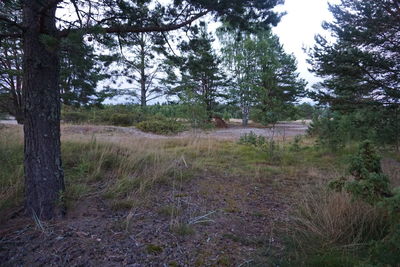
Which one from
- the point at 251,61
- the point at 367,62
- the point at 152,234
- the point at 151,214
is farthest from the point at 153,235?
the point at 251,61

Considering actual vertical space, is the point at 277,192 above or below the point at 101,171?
below

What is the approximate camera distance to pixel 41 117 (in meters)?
2.25

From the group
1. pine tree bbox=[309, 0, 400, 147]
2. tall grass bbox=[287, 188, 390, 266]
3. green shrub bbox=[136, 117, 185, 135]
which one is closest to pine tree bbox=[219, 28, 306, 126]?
green shrub bbox=[136, 117, 185, 135]

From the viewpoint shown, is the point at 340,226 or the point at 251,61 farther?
the point at 251,61

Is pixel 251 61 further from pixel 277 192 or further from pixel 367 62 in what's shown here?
pixel 277 192

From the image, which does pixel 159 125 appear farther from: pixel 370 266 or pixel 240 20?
pixel 370 266

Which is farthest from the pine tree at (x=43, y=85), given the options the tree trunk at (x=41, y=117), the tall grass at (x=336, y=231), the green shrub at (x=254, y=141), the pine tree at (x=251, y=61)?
the pine tree at (x=251, y=61)

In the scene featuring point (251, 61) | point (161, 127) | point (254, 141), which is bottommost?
point (254, 141)

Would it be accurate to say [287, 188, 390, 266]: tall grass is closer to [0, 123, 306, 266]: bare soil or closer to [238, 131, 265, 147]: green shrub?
[0, 123, 306, 266]: bare soil

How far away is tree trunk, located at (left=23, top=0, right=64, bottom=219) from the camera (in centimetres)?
218

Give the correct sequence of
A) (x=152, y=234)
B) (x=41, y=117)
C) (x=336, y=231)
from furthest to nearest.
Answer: (x=41, y=117), (x=152, y=234), (x=336, y=231)

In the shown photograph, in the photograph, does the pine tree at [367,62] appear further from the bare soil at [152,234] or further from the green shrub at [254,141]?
the bare soil at [152,234]

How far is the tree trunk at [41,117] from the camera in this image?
2180mm

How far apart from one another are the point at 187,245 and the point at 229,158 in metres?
3.84
